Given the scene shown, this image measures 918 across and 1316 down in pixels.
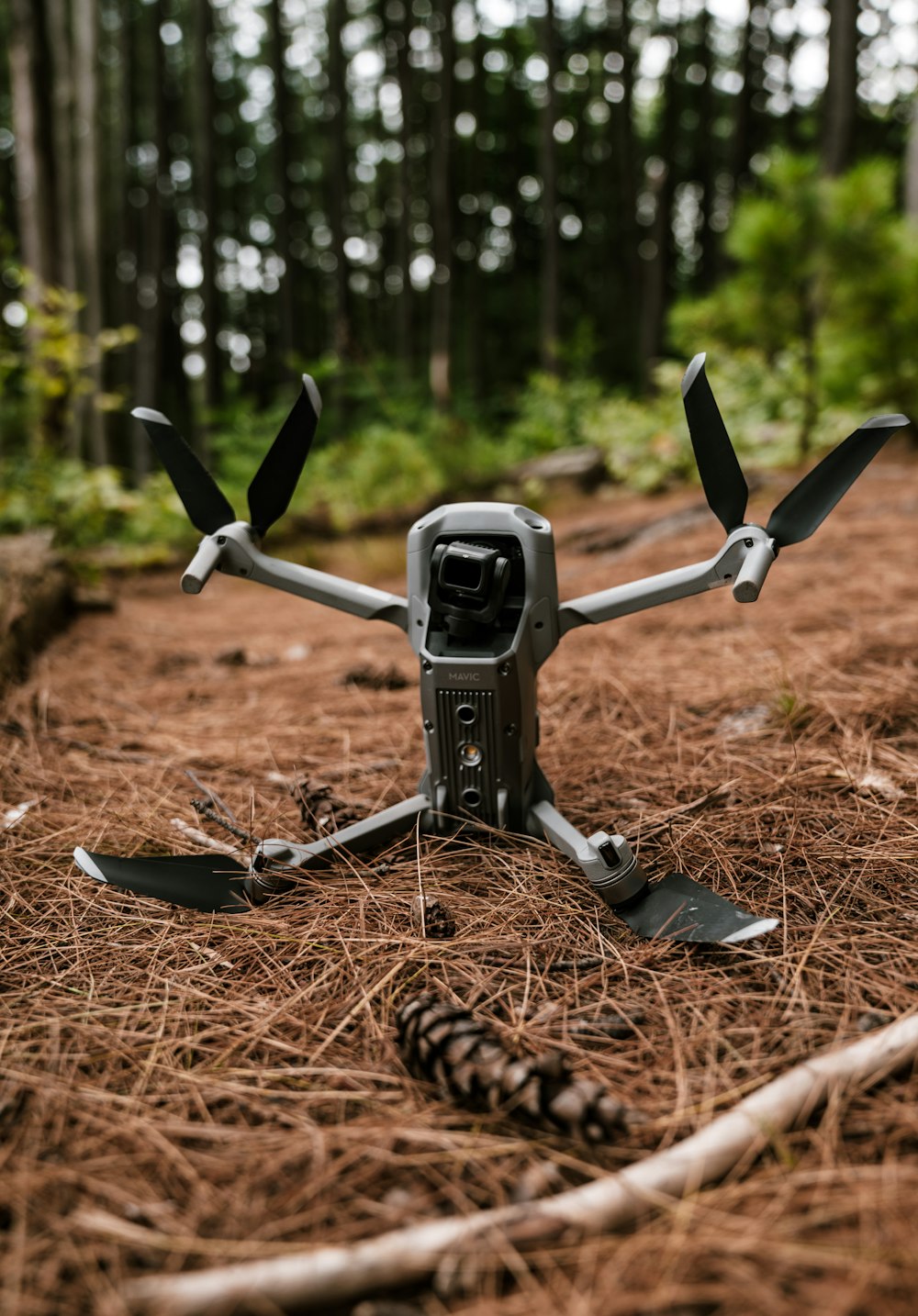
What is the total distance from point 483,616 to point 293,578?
42cm

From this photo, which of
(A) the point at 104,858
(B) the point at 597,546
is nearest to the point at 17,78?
(B) the point at 597,546

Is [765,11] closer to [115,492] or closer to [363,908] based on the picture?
[115,492]

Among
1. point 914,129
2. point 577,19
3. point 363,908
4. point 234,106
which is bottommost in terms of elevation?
point 363,908

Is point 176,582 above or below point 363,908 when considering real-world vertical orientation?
below

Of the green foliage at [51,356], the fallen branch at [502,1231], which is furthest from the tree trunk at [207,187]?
the fallen branch at [502,1231]

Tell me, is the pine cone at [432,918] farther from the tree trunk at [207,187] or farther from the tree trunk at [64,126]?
the tree trunk at [207,187]

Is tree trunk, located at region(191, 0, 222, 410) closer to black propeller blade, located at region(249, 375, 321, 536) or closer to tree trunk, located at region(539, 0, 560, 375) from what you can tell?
tree trunk, located at region(539, 0, 560, 375)

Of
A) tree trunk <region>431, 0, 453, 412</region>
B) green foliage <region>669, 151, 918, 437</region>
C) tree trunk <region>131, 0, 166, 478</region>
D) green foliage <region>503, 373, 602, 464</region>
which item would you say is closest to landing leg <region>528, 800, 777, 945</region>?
green foliage <region>669, 151, 918, 437</region>

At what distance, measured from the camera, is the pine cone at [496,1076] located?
99 cm

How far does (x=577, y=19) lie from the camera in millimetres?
20531

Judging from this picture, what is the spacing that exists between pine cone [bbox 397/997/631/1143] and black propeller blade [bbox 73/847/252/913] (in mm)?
525

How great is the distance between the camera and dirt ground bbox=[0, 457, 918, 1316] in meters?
0.85

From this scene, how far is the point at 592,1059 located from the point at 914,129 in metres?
9.05

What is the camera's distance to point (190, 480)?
174 cm
